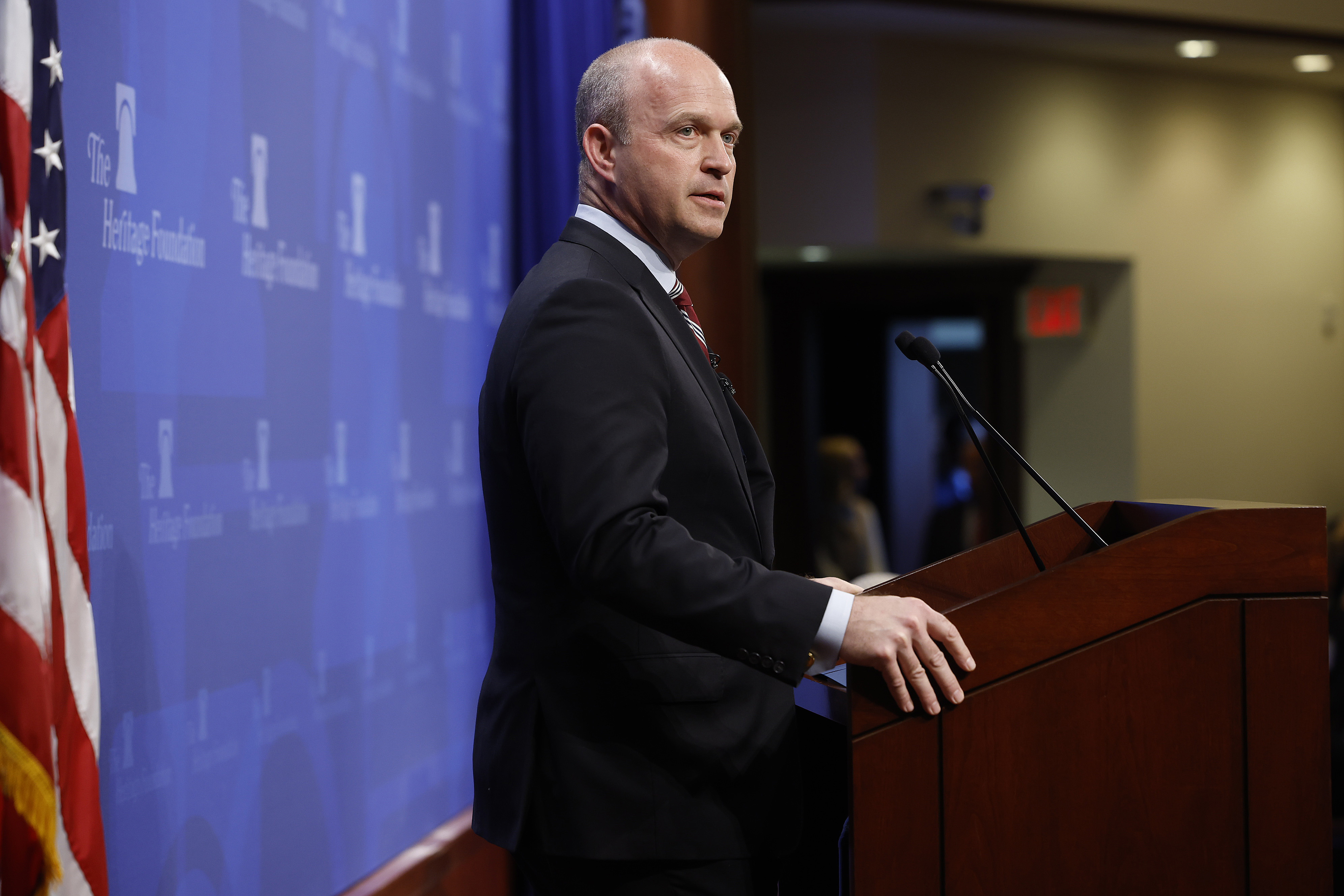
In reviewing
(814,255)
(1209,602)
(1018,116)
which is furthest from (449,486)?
(1018,116)

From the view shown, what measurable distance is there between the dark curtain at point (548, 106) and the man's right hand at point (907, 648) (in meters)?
1.99

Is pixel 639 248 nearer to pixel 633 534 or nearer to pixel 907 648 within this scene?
pixel 633 534

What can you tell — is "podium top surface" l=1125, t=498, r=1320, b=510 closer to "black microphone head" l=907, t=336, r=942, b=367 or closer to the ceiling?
"black microphone head" l=907, t=336, r=942, b=367

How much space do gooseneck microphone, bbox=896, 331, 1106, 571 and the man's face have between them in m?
0.26

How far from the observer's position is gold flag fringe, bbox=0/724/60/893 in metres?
1.05

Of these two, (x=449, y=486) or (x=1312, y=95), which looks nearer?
(x=449, y=486)

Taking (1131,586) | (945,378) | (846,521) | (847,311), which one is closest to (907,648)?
(1131,586)

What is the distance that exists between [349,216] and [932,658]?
1.63 m

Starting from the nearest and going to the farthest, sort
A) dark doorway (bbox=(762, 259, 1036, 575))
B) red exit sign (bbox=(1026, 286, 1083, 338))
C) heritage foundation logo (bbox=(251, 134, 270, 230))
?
heritage foundation logo (bbox=(251, 134, 270, 230))
red exit sign (bbox=(1026, 286, 1083, 338))
dark doorway (bbox=(762, 259, 1036, 575))

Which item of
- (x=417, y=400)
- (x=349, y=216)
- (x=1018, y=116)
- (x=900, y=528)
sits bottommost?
(x=900, y=528)

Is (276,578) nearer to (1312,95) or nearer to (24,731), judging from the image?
(24,731)

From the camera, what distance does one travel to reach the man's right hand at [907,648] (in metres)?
1.05

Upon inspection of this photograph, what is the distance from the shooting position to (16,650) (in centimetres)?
106

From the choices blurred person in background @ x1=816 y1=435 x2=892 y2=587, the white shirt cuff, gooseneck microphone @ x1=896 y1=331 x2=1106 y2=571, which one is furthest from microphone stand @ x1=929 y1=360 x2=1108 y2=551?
blurred person in background @ x1=816 y1=435 x2=892 y2=587
